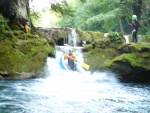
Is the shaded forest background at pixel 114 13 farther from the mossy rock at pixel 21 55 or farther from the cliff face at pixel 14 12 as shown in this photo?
the mossy rock at pixel 21 55

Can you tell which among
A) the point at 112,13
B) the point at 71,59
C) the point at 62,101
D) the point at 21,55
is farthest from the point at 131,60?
the point at 112,13

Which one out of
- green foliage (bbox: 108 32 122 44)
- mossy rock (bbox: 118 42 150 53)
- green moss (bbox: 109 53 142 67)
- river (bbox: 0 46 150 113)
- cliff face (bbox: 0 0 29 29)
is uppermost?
cliff face (bbox: 0 0 29 29)

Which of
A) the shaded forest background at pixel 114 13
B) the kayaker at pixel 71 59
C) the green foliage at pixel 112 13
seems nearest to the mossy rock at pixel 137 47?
the kayaker at pixel 71 59

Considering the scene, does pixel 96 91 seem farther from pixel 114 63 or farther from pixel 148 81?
pixel 148 81

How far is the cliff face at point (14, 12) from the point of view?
1484 cm

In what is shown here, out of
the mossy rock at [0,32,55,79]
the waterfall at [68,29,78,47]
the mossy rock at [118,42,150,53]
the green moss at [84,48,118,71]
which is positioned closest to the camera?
the mossy rock at [0,32,55,79]

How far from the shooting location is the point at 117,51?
1440 cm

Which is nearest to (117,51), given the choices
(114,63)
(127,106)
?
(114,63)

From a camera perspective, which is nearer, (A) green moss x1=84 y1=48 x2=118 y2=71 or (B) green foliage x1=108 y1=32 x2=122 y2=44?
(A) green moss x1=84 y1=48 x2=118 y2=71

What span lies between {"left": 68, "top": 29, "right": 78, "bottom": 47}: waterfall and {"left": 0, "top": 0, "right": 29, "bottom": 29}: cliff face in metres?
3.44

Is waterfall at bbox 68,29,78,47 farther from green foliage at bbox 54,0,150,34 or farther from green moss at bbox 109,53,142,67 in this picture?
green moss at bbox 109,53,142,67

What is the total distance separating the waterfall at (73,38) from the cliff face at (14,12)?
3440 millimetres

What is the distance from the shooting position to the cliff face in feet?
48.7

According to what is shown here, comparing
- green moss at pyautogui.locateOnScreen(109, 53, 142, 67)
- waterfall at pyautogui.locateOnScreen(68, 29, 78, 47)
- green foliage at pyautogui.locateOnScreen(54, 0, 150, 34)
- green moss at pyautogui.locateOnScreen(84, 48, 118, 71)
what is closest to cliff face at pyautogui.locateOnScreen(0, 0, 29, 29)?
waterfall at pyautogui.locateOnScreen(68, 29, 78, 47)
